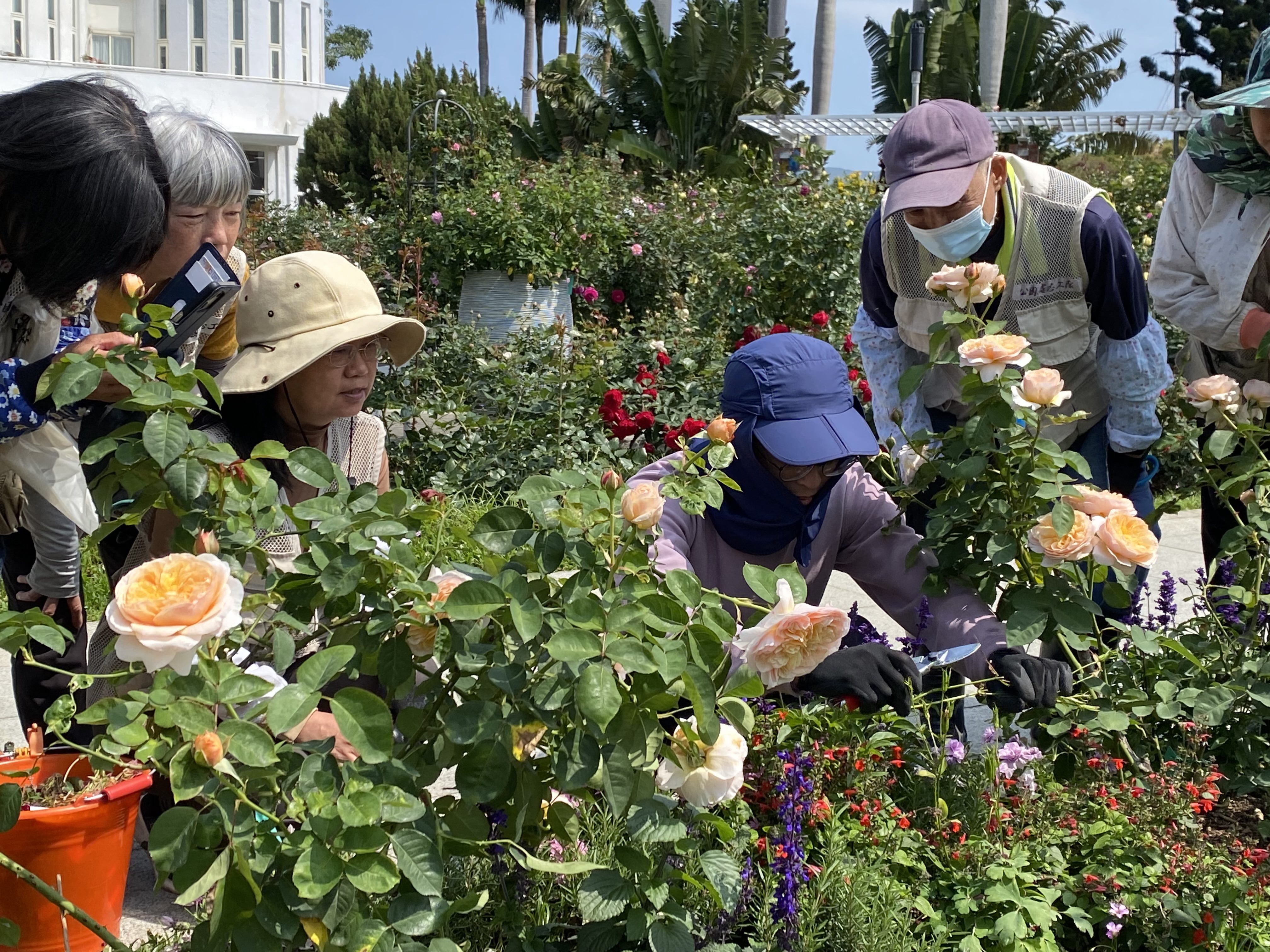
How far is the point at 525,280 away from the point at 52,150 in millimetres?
5349

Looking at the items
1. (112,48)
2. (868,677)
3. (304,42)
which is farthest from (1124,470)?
(304,42)

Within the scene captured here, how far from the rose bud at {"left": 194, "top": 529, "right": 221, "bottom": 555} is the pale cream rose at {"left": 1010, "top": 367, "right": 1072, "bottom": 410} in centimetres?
117

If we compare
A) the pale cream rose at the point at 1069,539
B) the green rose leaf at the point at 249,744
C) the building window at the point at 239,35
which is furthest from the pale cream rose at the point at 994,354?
the building window at the point at 239,35

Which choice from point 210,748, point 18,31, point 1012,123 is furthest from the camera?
point 18,31

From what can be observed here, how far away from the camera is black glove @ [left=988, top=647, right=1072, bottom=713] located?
1.88m

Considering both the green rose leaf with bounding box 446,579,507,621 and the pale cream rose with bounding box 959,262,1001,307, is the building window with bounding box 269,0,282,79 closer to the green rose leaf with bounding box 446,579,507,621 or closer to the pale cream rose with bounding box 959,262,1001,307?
the pale cream rose with bounding box 959,262,1001,307

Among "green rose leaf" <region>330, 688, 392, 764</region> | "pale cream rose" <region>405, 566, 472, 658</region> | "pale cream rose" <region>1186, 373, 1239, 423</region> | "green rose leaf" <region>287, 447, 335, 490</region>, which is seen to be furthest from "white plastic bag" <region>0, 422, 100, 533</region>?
"pale cream rose" <region>1186, 373, 1239, 423</region>

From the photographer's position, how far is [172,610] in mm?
1240

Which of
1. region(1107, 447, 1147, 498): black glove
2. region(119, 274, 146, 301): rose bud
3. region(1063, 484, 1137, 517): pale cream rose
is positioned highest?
region(119, 274, 146, 301): rose bud

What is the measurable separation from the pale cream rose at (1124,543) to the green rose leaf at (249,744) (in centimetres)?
121

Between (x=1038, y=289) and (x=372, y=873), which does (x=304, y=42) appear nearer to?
(x=1038, y=289)

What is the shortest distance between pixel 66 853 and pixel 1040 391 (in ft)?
5.35

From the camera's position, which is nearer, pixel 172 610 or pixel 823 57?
pixel 172 610

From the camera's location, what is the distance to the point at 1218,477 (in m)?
2.17
